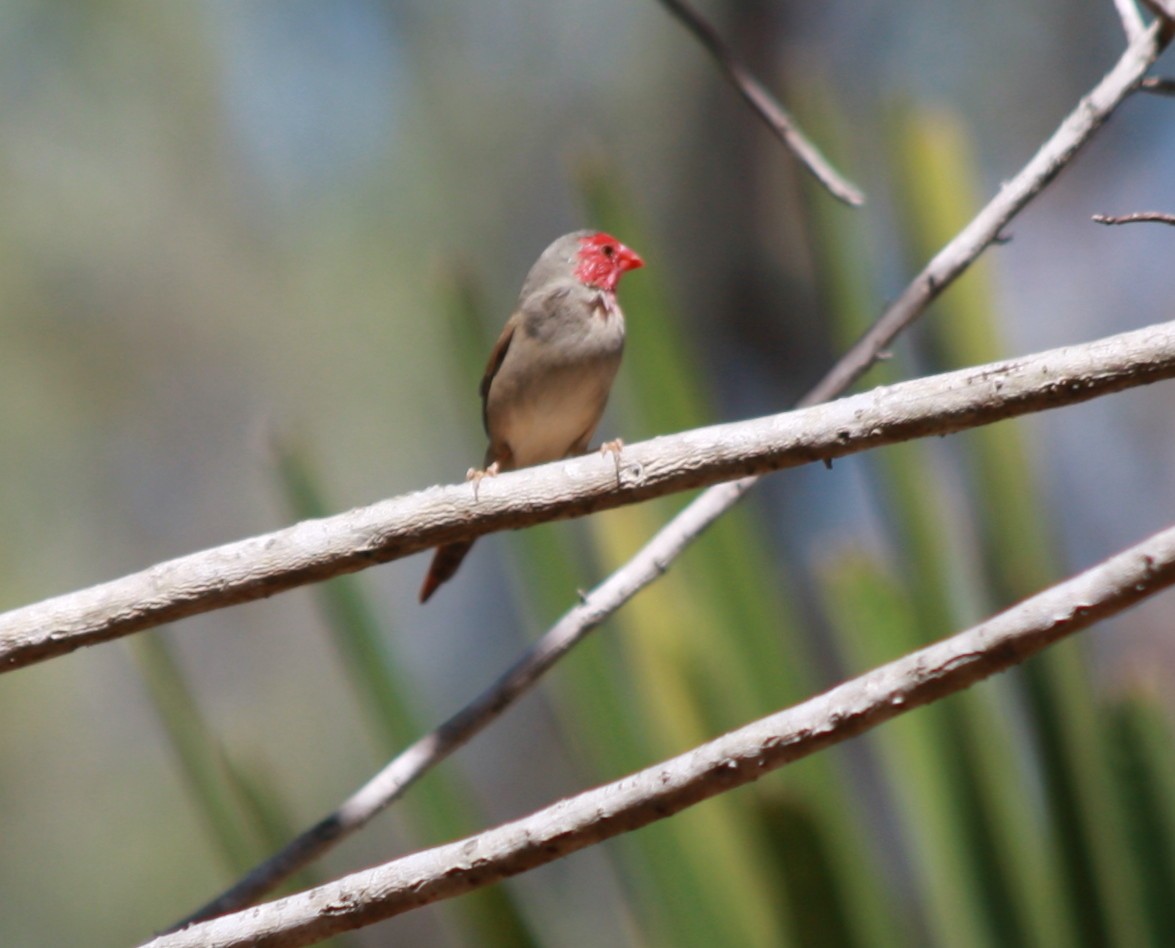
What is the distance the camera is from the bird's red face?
4.73m

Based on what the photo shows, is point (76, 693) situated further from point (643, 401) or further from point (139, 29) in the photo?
point (643, 401)

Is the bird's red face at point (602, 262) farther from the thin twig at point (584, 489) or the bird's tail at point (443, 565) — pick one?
the thin twig at point (584, 489)

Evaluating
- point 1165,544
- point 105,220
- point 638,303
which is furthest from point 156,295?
point 1165,544

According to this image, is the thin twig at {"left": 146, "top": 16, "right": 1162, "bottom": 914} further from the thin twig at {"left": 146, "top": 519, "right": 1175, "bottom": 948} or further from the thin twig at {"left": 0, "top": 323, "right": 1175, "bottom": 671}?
the thin twig at {"left": 146, "top": 519, "right": 1175, "bottom": 948}

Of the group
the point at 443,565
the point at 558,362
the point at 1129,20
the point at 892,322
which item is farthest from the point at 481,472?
the point at 1129,20

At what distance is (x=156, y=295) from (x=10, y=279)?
1.09 m

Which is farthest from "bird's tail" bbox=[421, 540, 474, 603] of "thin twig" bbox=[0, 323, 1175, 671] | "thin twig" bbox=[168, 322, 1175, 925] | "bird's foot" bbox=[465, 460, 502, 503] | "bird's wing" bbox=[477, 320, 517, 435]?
"thin twig" bbox=[0, 323, 1175, 671]

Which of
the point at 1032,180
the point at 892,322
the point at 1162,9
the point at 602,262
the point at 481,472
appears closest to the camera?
the point at 1162,9

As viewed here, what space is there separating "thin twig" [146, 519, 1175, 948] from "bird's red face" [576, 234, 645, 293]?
2897 millimetres

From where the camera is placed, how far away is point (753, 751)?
1952 mm

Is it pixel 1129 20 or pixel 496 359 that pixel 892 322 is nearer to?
pixel 1129 20

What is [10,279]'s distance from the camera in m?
10.5

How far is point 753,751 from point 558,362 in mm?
2693

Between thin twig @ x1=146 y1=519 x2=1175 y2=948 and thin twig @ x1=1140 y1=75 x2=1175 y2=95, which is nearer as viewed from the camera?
thin twig @ x1=146 y1=519 x2=1175 y2=948
